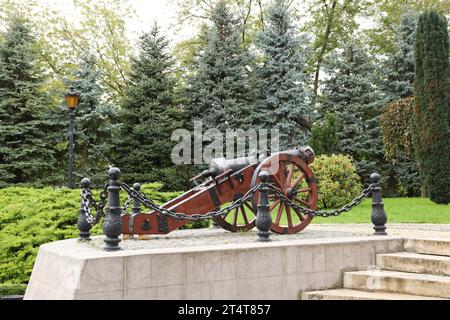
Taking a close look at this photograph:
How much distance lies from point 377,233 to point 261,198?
188cm

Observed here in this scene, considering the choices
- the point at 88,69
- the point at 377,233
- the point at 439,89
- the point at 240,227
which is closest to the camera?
the point at 377,233

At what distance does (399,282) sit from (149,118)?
15753 millimetres

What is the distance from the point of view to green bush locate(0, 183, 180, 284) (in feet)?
25.5

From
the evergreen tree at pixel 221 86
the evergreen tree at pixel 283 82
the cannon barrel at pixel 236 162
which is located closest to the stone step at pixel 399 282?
the cannon barrel at pixel 236 162

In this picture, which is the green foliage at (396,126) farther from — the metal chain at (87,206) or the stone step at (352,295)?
the metal chain at (87,206)

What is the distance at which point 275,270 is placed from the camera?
Answer: 591 cm

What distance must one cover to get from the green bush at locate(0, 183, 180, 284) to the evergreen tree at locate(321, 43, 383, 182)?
14684 millimetres

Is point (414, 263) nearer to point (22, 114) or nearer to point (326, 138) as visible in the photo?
point (326, 138)

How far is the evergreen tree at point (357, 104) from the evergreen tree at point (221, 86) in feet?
14.2

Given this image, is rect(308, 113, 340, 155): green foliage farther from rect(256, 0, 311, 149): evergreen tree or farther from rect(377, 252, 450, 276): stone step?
rect(377, 252, 450, 276): stone step

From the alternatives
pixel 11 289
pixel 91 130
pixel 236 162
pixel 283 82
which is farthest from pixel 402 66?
pixel 11 289

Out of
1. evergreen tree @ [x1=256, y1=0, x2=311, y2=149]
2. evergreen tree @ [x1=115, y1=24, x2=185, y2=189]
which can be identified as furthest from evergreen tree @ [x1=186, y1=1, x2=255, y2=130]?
evergreen tree @ [x1=115, y1=24, x2=185, y2=189]
